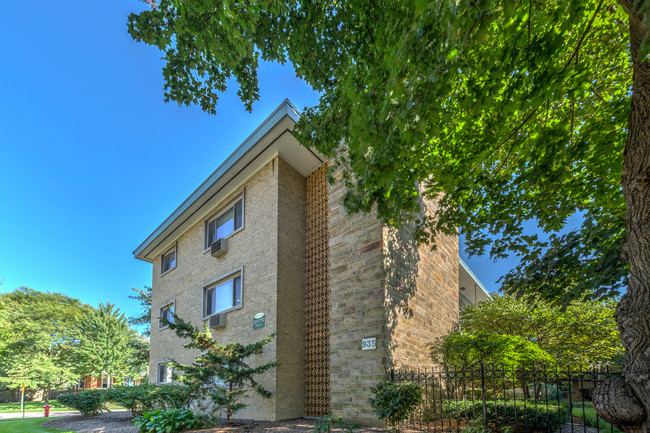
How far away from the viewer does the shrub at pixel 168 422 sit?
7402mm

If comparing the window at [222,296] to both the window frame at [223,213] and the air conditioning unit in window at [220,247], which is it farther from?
the window frame at [223,213]

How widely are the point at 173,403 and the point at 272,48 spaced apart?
28.7 feet

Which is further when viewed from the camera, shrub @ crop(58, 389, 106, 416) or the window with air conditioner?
the window with air conditioner

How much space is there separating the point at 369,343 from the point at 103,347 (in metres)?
32.2

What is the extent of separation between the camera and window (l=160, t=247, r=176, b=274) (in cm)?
1685

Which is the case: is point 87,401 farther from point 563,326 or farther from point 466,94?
point 563,326

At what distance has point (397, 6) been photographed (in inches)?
154

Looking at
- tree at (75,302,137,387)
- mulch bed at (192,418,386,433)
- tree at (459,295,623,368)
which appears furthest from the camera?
tree at (75,302,137,387)

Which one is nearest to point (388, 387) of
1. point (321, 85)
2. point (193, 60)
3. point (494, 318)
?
point (321, 85)

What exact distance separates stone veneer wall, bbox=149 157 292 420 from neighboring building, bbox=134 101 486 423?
0.04 m

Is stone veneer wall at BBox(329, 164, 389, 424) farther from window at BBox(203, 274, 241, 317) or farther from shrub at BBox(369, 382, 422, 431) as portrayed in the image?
window at BBox(203, 274, 241, 317)

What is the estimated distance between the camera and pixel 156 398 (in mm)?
10039

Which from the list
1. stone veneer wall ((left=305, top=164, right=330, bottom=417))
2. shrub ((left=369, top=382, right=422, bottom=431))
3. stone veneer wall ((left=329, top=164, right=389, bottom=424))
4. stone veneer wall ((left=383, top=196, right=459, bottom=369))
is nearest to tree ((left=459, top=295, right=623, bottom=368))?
stone veneer wall ((left=383, top=196, right=459, bottom=369))

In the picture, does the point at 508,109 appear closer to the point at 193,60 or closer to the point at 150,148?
the point at 193,60
